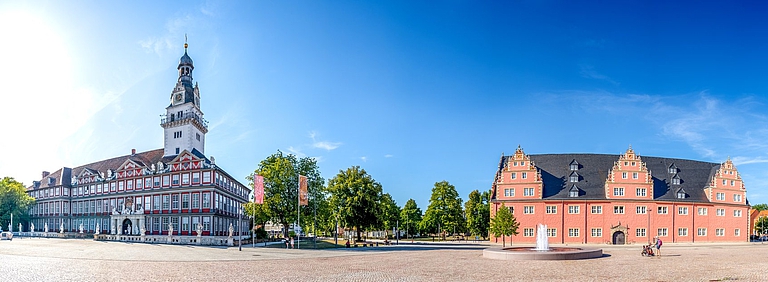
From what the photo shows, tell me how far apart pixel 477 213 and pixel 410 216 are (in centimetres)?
1652

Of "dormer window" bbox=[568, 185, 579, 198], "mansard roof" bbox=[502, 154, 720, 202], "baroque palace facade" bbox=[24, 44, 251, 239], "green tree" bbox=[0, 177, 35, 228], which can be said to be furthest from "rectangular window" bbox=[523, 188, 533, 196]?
"green tree" bbox=[0, 177, 35, 228]

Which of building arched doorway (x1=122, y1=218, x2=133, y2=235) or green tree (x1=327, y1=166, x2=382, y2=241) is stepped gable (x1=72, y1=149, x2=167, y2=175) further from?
green tree (x1=327, y1=166, x2=382, y2=241)

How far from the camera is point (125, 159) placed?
Answer: 3492 inches

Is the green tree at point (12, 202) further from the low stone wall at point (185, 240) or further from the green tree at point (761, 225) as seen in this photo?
the green tree at point (761, 225)

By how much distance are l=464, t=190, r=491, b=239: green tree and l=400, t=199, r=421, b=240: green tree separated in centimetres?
1133

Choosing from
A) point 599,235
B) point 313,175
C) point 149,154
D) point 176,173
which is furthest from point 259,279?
point 149,154

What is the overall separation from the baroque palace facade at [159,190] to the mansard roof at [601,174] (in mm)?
43060

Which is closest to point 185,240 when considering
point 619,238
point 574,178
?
point 574,178

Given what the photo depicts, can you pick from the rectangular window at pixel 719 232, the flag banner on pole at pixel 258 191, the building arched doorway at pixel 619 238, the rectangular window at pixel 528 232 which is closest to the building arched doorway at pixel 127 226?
the flag banner on pole at pixel 258 191

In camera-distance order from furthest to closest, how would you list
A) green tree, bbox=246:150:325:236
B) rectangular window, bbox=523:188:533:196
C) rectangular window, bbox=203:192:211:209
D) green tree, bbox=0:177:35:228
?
green tree, bbox=0:177:35:228
rectangular window, bbox=523:188:533:196
rectangular window, bbox=203:192:211:209
green tree, bbox=246:150:325:236

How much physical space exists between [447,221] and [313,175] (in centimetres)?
3071

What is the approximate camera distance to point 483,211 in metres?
93.4

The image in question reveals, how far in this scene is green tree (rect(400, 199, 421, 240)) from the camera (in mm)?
104812

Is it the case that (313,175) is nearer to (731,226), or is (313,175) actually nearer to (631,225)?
(631,225)
